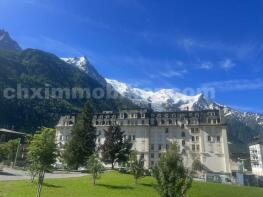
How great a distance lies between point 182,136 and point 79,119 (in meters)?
42.4

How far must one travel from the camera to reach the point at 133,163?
59906 millimetres

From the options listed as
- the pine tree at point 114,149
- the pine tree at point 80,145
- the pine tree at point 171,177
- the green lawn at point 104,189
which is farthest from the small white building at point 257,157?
the pine tree at point 171,177

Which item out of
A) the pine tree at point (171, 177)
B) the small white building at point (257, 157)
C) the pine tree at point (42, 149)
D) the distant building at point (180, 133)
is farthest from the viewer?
A: the small white building at point (257, 157)

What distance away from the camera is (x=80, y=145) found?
271 feet

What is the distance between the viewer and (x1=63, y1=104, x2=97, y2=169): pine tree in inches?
3238

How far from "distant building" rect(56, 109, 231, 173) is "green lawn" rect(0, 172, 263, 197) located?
4280cm

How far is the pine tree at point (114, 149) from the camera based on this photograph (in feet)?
280

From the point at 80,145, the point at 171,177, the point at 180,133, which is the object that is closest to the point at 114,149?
the point at 80,145

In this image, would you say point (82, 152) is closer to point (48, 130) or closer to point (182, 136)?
point (182, 136)

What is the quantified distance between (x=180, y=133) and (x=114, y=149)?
36.0 m

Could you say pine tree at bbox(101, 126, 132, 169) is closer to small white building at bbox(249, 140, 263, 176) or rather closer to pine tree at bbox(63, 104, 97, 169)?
pine tree at bbox(63, 104, 97, 169)

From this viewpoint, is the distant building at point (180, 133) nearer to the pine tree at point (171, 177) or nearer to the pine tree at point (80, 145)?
the pine tree at point (80, 145)

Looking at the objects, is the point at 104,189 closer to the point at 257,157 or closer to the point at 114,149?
the point at 114,149

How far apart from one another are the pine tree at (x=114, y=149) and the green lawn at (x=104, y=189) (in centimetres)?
2281
